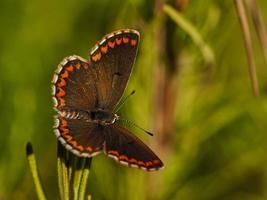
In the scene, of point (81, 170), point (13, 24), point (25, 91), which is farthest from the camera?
point (13, 24)

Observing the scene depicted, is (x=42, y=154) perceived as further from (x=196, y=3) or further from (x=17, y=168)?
(x=196, y=3)

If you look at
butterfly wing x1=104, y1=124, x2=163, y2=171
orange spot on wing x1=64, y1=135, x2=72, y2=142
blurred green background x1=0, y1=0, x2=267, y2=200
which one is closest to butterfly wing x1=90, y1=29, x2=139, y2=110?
blurred green background x1=0, y1=0, x2=267, y2=200

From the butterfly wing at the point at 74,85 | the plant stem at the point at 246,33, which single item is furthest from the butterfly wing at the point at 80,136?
the plant stem at the point at 246,33

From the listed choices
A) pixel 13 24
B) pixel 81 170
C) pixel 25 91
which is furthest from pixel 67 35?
pixel 81 170

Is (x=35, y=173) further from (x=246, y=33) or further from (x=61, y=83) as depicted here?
(x=246, y=33)

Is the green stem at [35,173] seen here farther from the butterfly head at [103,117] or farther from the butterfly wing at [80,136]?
the butterfly head at [103,117]

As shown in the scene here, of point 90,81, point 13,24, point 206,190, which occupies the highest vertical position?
point 13,24

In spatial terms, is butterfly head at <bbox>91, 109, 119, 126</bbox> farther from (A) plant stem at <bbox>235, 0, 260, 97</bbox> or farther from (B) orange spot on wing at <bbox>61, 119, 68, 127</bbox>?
(A) plant stem at <bbox>235, 0, 260, 97</bbox>

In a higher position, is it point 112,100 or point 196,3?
point 196,3
